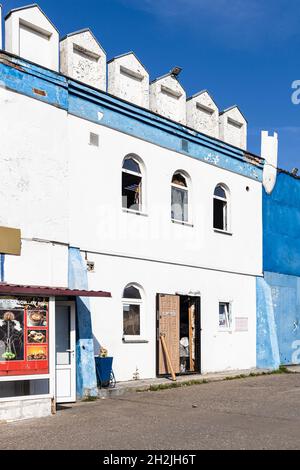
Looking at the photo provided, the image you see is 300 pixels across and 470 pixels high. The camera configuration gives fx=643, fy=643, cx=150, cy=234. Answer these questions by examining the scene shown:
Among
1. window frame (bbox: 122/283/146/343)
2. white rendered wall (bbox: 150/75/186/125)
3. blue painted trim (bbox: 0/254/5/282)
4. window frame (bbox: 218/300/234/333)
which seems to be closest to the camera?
blue painted trim (bbox: 0/254/5/282)

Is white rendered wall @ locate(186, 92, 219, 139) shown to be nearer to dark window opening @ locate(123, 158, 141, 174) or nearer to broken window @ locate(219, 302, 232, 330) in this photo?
dark window opening @ locate(123, 158, 141, 174)

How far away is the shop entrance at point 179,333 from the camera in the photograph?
16406mm

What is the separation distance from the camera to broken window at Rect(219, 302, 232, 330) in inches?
748

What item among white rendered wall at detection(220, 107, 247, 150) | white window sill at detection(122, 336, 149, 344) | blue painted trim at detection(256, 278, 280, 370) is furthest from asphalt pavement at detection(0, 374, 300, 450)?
white rendered wall at detection(220, 107, 247, 150)

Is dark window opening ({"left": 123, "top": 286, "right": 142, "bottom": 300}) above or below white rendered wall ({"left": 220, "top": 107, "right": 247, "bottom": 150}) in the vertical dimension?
below

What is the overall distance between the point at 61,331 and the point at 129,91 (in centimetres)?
649

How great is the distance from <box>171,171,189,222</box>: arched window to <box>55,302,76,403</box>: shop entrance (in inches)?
200

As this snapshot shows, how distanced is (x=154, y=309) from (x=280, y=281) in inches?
268

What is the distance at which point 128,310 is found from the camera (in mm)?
15820

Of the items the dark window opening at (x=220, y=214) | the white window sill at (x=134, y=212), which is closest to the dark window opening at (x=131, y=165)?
the white window sill at (x=134, y=212)

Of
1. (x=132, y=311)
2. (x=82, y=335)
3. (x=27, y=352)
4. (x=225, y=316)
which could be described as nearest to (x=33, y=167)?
(x=82, y=335)

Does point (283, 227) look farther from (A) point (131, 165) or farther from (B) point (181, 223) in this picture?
(A) point (131, 165)

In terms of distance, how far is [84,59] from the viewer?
50.0ft

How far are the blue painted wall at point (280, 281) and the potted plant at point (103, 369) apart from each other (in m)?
7.23
